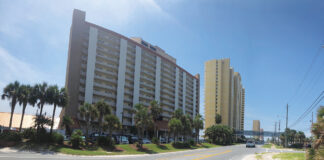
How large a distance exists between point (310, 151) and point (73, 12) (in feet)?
230

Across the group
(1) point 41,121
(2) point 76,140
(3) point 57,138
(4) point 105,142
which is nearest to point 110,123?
(4) point 105,142

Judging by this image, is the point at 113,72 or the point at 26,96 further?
the point at 113,72

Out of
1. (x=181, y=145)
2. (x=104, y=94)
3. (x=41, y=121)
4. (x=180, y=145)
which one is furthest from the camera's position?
(x=104, y=94)

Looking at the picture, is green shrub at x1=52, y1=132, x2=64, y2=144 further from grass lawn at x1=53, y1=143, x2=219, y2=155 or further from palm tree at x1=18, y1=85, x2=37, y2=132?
palm tree at x1=18, y1=85, x2=37, y2=132

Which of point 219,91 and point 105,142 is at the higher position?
point 219,91

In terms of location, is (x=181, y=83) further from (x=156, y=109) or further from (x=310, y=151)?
(x=310, y=151)

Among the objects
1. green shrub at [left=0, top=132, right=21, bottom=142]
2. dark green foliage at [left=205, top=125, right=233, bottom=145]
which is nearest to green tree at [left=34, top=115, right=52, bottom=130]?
green shrub at [left=0, top=132, right=21, bottom=142]

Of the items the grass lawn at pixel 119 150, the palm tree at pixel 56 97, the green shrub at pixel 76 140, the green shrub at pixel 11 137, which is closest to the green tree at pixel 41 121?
the palm tree at pixel 56 97

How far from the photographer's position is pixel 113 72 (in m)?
85.0

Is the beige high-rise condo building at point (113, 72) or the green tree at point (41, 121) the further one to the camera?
the beige high-rise condo building at point (113, 72)

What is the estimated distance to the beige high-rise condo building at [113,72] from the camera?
2889 inches

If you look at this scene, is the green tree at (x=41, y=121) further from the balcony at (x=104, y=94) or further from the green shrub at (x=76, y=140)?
the balcony at (x=104, y=94)

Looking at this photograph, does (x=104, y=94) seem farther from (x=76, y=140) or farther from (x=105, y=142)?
(x=76, y=140)

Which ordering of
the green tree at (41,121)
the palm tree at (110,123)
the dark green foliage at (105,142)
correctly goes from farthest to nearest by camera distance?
the palm tree at (110,123) < the dark green foliage at (105,142) < the green tree at (41,121)
